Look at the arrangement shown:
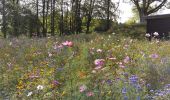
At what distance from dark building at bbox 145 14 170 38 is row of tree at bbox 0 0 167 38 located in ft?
63.7

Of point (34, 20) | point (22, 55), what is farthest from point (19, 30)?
point (22, 55)

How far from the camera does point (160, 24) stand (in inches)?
1127

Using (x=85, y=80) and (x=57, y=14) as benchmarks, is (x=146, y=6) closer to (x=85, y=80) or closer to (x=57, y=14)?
(x=57, y=14)

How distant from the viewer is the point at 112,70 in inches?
222

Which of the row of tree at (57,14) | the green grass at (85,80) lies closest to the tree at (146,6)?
the row of tree at (57,14)

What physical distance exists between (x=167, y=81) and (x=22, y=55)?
16.6ft

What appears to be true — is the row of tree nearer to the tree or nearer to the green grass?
the tree

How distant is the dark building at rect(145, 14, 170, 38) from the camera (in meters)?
28.1

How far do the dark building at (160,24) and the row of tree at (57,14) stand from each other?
19410 mm

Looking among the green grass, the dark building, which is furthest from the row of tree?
the green grass

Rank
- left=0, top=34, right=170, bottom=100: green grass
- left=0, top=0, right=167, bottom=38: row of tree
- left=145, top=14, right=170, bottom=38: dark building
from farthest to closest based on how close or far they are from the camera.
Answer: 1. left=0, top=0, right=167, bottom=38: row of tree
2. left=145, top=14, right=170, bottom=38: dark building
3. left=0, top=34, right=170, bottom=100: green grass

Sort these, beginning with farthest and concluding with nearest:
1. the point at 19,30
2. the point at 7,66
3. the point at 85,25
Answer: the point at 85,25 < the point at 19,30 < the point at 7,66

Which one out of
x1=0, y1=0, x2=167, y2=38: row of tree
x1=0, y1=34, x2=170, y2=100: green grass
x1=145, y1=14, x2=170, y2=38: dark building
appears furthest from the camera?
x1=0, y1=0, x2=167, y2=38: row of tree

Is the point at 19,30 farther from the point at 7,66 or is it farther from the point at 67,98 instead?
the point at 67,98
